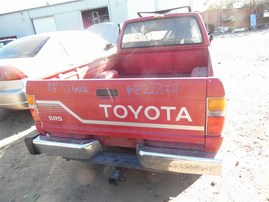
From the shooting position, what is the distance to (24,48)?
512cm

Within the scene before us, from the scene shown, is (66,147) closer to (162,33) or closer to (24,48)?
(162,33)

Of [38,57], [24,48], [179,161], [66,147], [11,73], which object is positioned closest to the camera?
[179,161]

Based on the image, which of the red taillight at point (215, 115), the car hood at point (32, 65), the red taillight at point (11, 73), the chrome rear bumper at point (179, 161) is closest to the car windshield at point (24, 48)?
the car hood at point (32, 65)

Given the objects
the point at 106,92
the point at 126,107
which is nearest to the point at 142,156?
the point at 126,107

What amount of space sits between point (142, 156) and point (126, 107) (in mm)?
505

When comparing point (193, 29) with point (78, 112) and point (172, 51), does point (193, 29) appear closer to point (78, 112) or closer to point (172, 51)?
point (172, 51)

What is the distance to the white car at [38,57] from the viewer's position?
416 cm

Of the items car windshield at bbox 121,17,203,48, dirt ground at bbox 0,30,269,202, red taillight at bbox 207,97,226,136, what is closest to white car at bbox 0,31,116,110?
car windshield at bbox 121,17,203,48

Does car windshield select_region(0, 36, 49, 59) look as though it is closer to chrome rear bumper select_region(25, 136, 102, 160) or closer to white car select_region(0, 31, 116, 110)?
white car select_region(0, 31, 116, 110)

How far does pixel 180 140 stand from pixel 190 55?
2170 millimetres

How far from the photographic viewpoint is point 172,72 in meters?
4.13

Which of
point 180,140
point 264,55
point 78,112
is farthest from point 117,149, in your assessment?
point 264,55

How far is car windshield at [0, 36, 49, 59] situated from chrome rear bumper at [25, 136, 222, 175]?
2.92 meters

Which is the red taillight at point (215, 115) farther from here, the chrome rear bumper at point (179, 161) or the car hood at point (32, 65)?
the car hood at point (32, 65)
